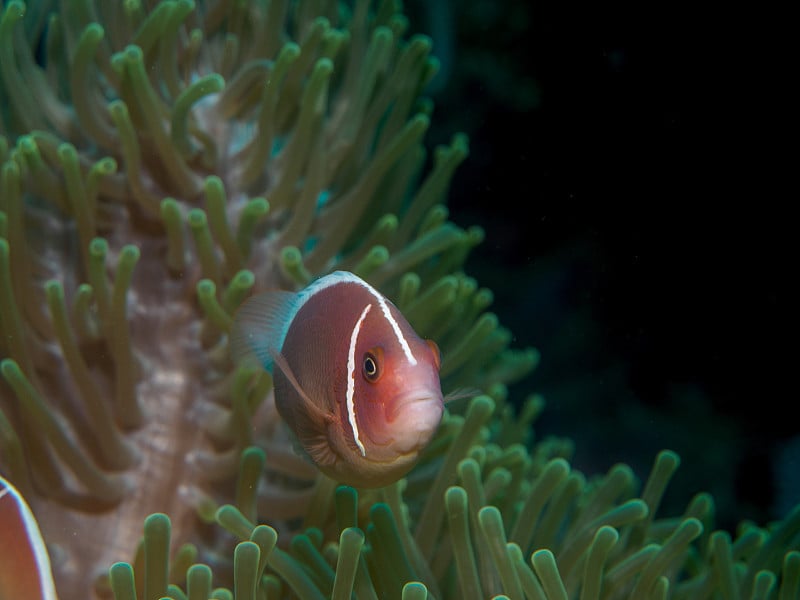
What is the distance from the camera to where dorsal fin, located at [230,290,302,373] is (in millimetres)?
1360

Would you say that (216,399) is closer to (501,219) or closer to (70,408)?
Result: (70,408)

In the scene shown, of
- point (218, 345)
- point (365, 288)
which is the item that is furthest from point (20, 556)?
point (218, 345)

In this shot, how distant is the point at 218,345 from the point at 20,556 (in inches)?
45.6

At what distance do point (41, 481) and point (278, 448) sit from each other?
545 millimetres

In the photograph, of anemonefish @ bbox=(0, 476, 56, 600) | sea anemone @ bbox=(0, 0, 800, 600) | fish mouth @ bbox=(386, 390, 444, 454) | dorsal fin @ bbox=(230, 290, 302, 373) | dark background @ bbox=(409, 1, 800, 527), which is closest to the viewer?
anemonefish @ bbox=(0, 476, 56, 600)

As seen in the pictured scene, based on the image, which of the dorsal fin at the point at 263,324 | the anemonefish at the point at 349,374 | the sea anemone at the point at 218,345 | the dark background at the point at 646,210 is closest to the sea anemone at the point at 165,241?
the sea anemone at the point at 218,345

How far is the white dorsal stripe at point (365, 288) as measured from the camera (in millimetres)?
1019

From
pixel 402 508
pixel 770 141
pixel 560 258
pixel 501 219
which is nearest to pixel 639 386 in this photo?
pixel 560 258

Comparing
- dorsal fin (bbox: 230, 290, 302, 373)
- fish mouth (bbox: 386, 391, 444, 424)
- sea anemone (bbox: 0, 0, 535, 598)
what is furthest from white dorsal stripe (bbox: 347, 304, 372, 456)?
sea anemone (bbox: 0, 0, 535, 598)

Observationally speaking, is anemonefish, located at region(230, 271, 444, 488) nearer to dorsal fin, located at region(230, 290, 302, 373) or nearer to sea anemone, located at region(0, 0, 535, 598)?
dorsal fin, located at region(230, 290, 302, 373)

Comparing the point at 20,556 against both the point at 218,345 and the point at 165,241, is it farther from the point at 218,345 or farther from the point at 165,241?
the point at 165,241

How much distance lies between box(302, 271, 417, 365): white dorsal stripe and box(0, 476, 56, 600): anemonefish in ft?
1.58

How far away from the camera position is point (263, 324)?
138 centimetres

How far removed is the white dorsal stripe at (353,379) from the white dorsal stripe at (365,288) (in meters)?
0.03
